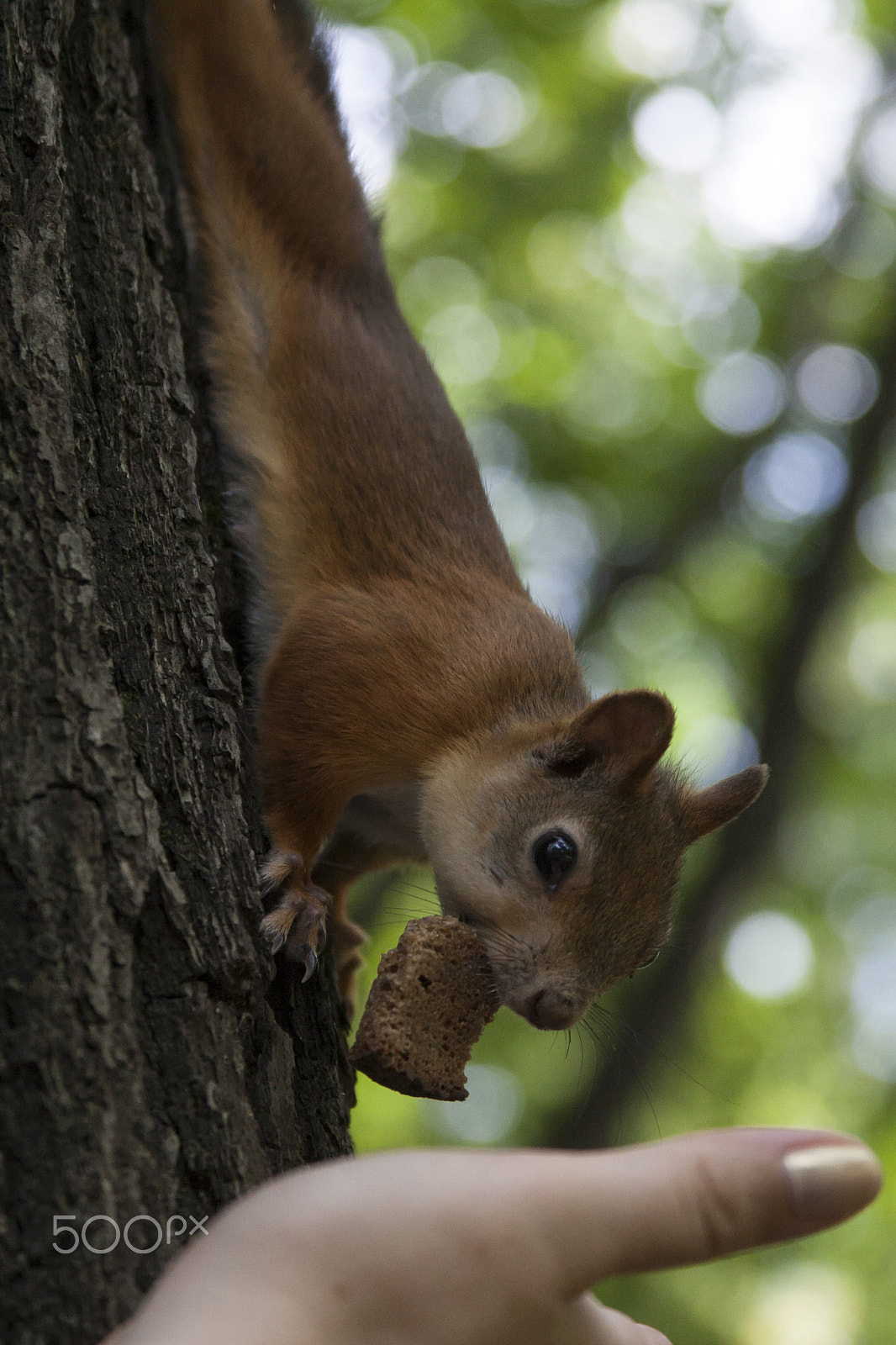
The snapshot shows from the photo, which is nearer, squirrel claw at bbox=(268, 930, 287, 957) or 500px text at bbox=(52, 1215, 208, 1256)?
500px text at bbox=(52, 1215, 208, 1256)

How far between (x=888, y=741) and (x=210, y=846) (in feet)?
34.9

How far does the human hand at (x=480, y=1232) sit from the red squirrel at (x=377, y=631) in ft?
3.10

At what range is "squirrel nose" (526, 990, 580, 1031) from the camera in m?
2.70

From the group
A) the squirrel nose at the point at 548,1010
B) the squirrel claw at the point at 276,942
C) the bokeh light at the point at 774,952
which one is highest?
the squirrel claw at the point at 276,942

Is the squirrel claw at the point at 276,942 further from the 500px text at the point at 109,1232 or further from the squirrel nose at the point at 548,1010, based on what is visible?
the squirrel nose at the point at 548,1010

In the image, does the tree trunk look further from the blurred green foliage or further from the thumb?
the blurred green foliage

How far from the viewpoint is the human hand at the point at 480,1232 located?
56.6 inches

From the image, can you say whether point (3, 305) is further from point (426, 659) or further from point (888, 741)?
point (888, 741)

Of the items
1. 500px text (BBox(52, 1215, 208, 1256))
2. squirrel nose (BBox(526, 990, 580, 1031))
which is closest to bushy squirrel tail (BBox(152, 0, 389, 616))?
squirrel nose (BBox(526, 990, 580, 1031))

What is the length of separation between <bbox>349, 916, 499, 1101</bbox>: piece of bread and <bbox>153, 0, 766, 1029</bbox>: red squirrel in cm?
15

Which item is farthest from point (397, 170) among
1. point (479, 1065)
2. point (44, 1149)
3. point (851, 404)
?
point (44, 1149)

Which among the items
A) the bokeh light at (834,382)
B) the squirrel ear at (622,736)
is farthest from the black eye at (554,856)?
the bokeh light at (834,382)

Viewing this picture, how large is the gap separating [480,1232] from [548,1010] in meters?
1.28

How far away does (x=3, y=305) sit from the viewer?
88.4 inches
